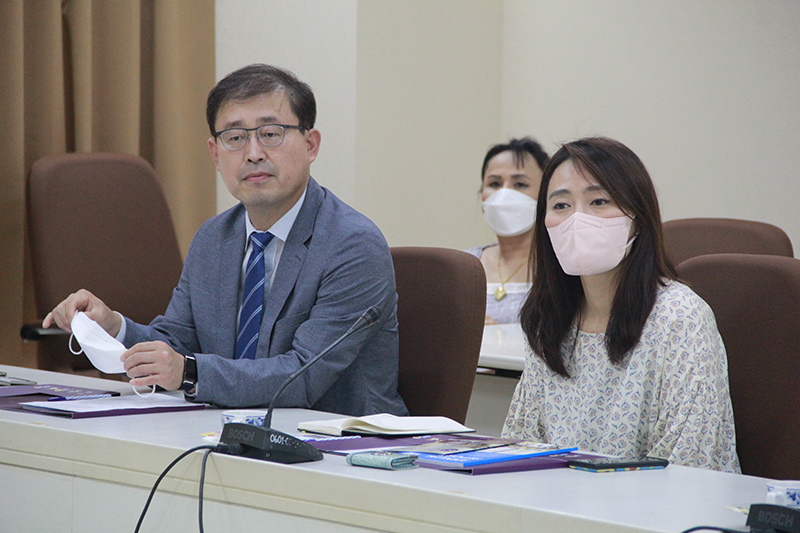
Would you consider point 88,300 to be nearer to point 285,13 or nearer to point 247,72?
point 247,72

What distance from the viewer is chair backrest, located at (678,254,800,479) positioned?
5.74 ft

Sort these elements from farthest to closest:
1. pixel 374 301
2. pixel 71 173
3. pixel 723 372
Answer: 1. pixel 71 173
2. pixel 374 301
3. pixel 723 372

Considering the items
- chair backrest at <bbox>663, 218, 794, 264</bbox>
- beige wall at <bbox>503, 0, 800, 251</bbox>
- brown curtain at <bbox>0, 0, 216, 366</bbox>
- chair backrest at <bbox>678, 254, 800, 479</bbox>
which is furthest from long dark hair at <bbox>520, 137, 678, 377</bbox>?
beige wall at <bbox>503, 0, 800, 251</bbox>

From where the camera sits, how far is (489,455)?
1.29 metres

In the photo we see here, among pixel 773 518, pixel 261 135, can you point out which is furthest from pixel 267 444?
pixel 261 135

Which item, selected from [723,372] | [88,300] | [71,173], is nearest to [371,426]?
[723,372]

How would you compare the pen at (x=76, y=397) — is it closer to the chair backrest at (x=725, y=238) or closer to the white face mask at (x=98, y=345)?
the white face mask at (x=98, y=345)

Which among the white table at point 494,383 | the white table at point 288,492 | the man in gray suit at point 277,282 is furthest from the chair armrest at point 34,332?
the white table at point 494,383

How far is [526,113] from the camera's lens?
182 inches

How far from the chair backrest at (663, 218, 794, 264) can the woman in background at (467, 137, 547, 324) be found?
776mm

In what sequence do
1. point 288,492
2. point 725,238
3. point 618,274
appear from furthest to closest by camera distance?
1. point 725,238
2. point 618,274
3. point 288,492

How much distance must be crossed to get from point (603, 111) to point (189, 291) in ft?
8.52

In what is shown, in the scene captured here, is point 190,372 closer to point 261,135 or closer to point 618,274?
point 261,135

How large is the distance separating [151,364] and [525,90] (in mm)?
3203
